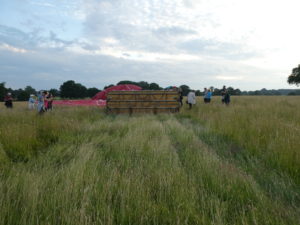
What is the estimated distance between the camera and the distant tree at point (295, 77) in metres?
54.4

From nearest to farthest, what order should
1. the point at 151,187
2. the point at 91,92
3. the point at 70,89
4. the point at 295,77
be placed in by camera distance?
the point at 151,187, the point at 295,77, the point at 70,89, the point at 91,92

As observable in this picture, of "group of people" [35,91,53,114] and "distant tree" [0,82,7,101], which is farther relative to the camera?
"distant tree" [0,82,7,101]

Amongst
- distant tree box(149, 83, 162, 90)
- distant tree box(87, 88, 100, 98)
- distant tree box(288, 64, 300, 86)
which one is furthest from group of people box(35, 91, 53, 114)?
distant tree box(87, 88, 100, 98)

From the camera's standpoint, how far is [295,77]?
54.7 metres

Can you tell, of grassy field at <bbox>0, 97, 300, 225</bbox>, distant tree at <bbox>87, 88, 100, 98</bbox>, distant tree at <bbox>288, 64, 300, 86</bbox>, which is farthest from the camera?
distant tree at <bbox>87, 88, 100, 98</bbox>

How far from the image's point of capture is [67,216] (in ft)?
5.31

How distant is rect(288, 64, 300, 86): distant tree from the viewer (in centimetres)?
5438

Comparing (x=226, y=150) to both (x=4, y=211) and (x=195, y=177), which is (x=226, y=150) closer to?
(x=195, y=177)

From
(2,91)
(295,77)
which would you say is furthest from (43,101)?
(2,91)

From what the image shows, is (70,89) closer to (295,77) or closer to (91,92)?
(91,92)

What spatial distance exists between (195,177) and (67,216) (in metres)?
1.69

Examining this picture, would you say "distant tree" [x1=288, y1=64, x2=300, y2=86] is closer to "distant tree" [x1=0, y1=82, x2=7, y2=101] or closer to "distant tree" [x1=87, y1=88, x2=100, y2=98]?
"distant tree" [x1=87, y1=88, x2=100, y2=98]

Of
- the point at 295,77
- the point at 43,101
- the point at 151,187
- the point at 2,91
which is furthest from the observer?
the point at 2,91

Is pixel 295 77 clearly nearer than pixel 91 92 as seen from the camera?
Yes
